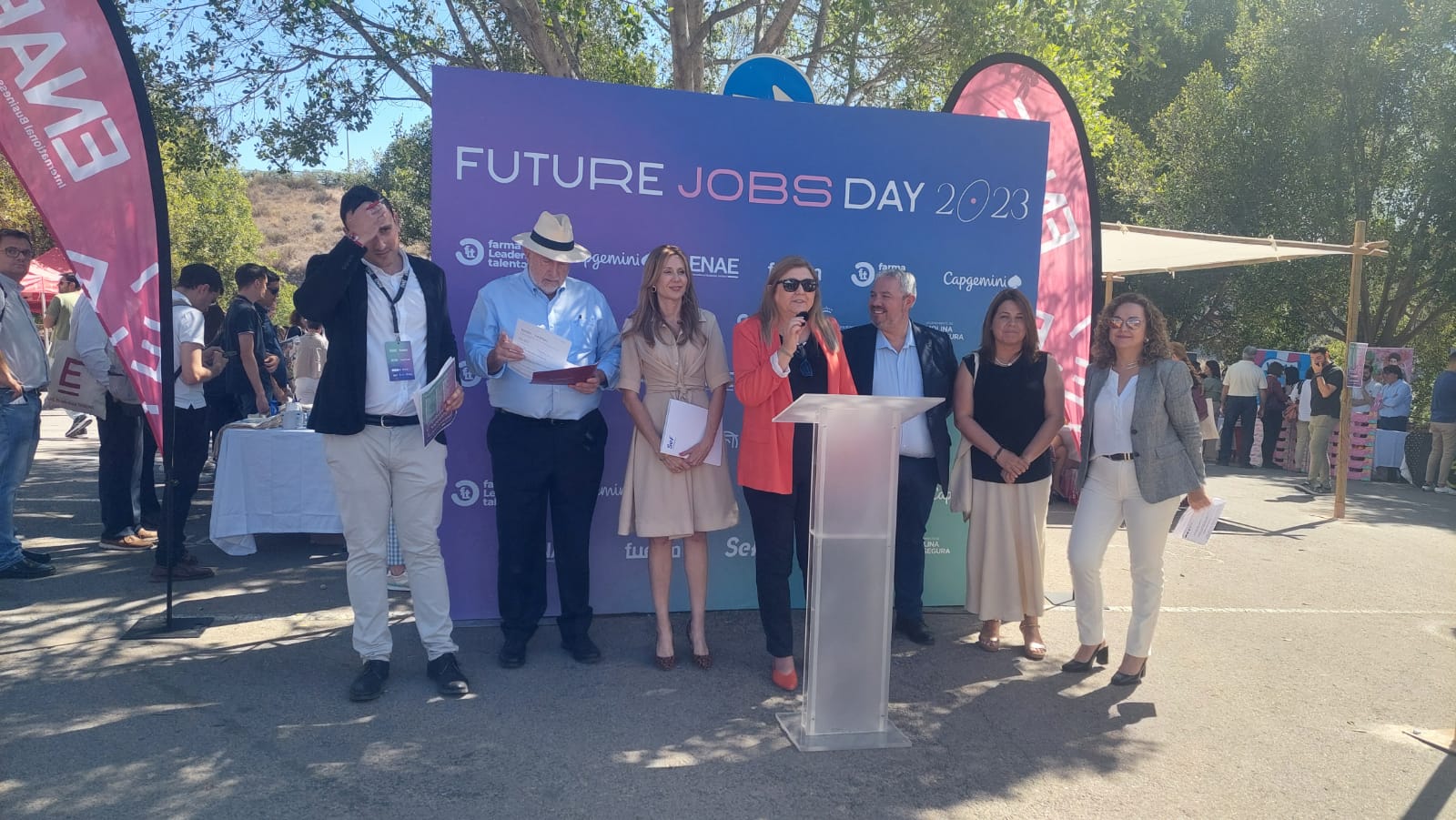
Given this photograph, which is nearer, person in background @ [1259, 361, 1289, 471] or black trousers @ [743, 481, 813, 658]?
black trousers @ [743, 481, 813, 658]

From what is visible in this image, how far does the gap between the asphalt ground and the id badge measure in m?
1.37

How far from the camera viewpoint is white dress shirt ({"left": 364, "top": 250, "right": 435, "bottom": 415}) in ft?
13.6

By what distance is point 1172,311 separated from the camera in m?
23.5

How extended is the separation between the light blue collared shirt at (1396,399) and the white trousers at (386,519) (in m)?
14.8

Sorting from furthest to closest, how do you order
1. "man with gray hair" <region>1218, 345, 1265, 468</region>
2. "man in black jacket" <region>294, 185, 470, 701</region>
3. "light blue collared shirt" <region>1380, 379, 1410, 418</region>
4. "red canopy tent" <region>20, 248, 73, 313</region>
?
"red canopy tent" <region>20, 248, 73, 313</region>
"man with gray hair" <region>1218, 345, 1265, 468</region>
"light blue collared shirt" <region>1380, 379, 1410, 418</region>
"man in black jacket" <region>294, 185, 470, 701</region>

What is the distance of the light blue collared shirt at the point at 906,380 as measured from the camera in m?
5.07

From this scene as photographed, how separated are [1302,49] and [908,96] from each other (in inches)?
460

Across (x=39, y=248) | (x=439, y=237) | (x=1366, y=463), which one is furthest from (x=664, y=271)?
(x=39, y=248)

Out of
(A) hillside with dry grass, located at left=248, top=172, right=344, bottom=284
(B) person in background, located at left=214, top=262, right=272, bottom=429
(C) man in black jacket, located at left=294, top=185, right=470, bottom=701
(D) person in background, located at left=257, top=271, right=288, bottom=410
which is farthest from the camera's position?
(A) hillside with dry grass, located at left=248, top=172, right=344, bottom=284

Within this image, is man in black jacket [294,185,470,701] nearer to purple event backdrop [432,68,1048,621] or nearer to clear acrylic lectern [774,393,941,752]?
purple event backdrop [432,68,1048,621]

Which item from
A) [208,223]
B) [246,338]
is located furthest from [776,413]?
[208,223]

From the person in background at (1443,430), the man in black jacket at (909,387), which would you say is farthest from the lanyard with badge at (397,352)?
the person in background at (1443,430)

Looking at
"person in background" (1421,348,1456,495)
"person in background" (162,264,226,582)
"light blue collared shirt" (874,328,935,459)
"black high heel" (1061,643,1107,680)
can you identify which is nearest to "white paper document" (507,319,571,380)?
"light blue collared shirt" (874,328,935,459)

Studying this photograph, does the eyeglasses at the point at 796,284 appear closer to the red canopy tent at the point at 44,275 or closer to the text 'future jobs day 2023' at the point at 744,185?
the text 'future jobs day 2023' at the point at 744,185
